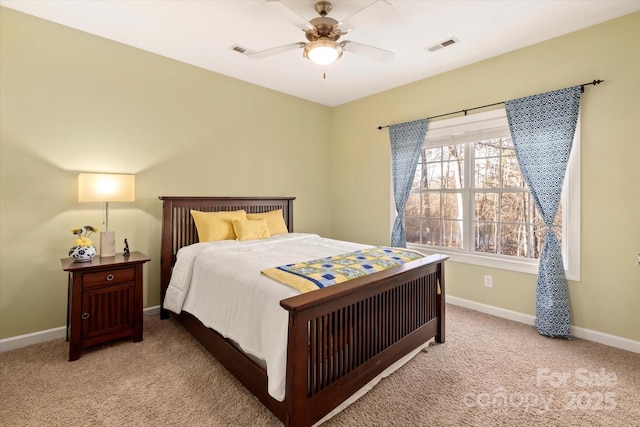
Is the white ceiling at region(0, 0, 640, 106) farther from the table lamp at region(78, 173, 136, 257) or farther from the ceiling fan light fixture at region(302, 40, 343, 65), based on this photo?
A: the table lamp at region(78, 173, 136, 257)

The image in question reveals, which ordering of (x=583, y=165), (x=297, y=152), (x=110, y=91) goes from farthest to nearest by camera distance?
(x=297, y=152)
(x=110, y=91)
(x=583, y=165)

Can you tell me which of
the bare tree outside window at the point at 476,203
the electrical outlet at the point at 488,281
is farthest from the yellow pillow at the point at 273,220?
the electrical outlet at the point at 488,281

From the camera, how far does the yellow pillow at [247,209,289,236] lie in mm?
3709

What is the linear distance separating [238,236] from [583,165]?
131 inches

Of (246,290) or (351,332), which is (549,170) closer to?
(351,332)

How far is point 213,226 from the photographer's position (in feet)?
10.6

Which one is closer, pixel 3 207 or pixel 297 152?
pixel 3 207

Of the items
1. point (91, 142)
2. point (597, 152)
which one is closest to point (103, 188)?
point (91, 142)

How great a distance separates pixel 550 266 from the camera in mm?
2801

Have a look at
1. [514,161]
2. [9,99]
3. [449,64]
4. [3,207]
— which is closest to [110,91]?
[9,99]

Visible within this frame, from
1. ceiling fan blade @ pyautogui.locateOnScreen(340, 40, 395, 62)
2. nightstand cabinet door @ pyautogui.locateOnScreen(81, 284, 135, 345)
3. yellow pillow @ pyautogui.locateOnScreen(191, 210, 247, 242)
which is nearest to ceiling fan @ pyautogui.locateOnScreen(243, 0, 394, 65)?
ceiling fan blade @ pyautogui.locateOnScreen(340, 40, 395, 62)

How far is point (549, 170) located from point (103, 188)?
12.9 feet

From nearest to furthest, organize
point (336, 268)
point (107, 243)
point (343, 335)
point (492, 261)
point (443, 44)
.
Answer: point (343, 335)
point (336, 268)
point (107, 243)
point (443, 44)
point (492, 261)

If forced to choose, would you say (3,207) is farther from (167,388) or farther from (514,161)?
(514,161)
